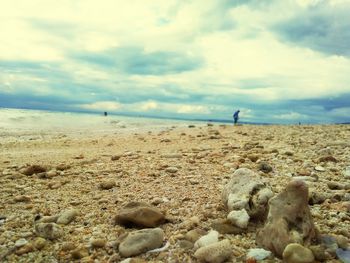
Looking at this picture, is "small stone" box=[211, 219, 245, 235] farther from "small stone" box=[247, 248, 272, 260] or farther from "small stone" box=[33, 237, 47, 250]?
"small stone" box=[33, 237, 47, 250]

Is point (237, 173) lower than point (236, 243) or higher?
higher

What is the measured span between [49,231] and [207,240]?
174 cm

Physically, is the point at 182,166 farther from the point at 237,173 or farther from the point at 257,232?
the point at 257,232

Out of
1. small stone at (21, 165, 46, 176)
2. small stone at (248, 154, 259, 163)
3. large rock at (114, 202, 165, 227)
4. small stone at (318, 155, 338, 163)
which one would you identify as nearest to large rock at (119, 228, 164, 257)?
large rock at (114, 202, 165, 227)

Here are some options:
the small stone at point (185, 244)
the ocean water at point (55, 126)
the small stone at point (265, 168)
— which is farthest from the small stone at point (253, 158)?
the ocean water at point (55, 126)

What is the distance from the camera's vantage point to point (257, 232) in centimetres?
396

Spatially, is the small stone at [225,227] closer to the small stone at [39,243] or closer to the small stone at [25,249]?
the small stone at [39,243]

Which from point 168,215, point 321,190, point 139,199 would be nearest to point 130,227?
point 168,215

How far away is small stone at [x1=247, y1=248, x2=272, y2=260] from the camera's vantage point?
3.56 metres

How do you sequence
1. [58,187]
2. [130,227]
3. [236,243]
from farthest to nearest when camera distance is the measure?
[58,187] < [130,227] < [236,243]

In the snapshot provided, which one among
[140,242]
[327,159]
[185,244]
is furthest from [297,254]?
[327,159]

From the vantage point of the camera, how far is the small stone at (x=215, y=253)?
3506mm

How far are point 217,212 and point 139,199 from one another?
127cm

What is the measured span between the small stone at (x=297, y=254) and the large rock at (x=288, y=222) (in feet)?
0.44
